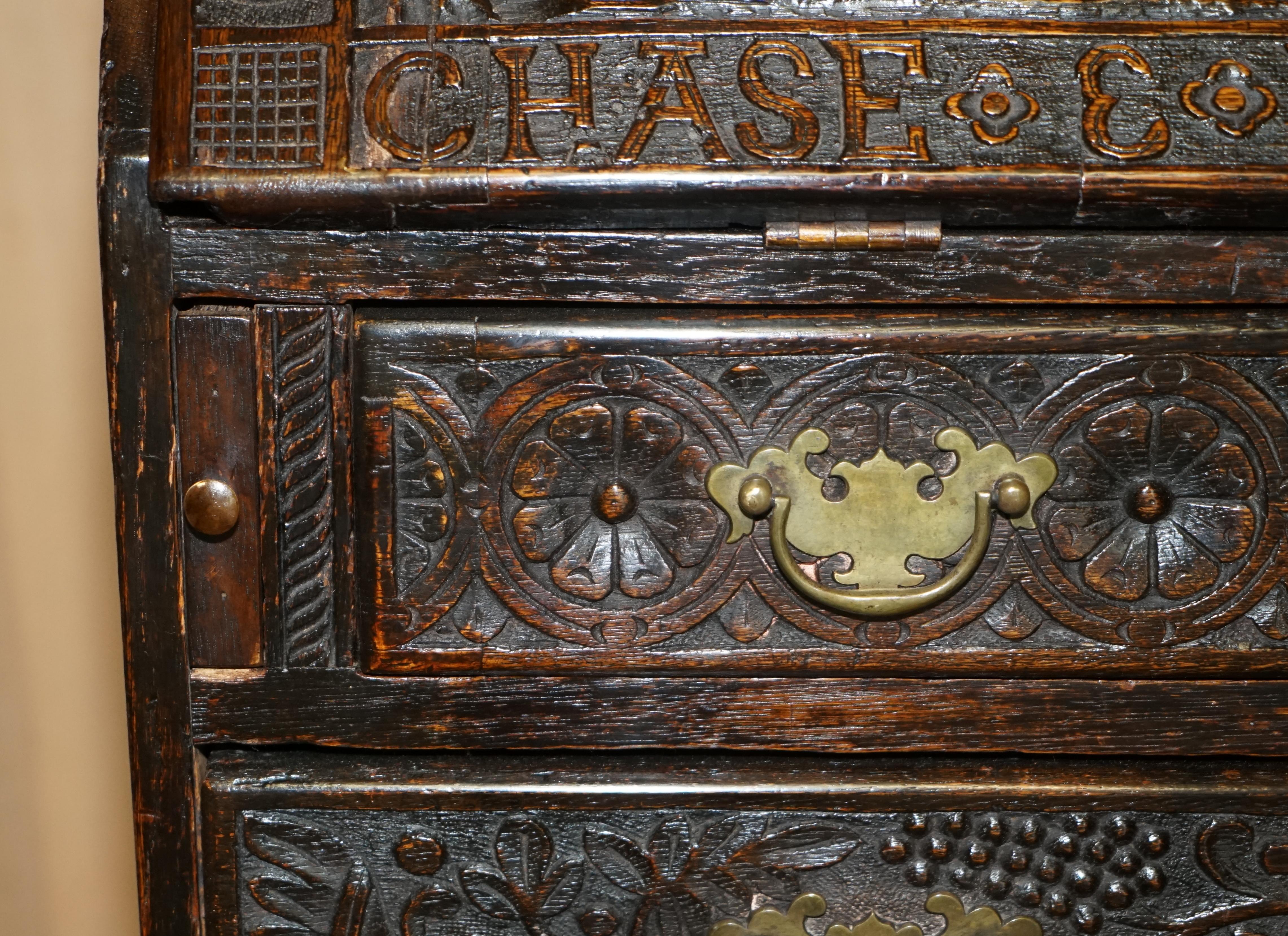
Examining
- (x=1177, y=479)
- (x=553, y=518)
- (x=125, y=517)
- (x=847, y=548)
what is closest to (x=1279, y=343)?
(x=1177, y=479)

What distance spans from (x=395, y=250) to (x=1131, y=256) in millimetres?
375

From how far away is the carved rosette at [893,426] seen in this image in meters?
0.57

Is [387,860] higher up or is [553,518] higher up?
[553,518]

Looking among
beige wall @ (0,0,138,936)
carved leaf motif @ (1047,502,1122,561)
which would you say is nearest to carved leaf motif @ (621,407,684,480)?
carved leaf motif @ (1047,502,1122,561)

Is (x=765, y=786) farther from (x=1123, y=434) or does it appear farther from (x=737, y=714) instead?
(x=1123, y=434)

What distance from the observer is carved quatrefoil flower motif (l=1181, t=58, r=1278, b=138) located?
1.78 ft

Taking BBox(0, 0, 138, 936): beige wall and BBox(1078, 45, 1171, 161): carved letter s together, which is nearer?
BBox(1078, 45, 1171, 161): carved letter s

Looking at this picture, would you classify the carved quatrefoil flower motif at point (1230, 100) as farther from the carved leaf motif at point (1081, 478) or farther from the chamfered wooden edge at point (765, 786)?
the chamfered wooden edge at point (765, 786)

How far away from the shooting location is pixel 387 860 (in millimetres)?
608

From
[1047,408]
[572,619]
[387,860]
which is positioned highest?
[1047,408]

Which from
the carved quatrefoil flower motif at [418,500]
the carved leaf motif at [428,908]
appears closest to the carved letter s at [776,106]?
the carved quatrefoil flower motif at [418,500]

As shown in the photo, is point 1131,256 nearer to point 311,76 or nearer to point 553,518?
point 553,518

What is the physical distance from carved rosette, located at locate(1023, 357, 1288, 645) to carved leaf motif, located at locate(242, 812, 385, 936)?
408 millimetres

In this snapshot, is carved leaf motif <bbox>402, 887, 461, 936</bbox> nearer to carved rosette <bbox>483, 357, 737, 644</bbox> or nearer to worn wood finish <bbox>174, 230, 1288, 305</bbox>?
carved rosette <bbox>483, 357, 737, 644</bbox>
